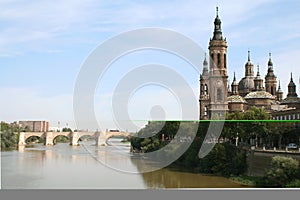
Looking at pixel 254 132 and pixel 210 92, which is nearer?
pixel 254 132

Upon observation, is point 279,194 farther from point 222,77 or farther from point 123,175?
point 222,77

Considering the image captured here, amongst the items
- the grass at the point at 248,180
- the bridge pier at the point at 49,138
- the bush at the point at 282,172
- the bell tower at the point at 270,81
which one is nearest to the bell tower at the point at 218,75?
the bell tower at the point at 270,81

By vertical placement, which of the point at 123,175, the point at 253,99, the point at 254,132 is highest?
the point at 253,99

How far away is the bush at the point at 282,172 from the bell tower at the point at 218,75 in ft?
75.0

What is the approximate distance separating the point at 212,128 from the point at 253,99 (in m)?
16.7

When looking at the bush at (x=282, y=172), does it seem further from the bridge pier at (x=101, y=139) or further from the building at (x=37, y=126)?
the building at (x=37, y=126)

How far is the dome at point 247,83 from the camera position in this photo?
50056mm

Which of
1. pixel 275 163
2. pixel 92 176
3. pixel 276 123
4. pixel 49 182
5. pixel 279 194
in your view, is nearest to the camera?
pixel 279 194

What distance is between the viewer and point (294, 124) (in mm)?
27844

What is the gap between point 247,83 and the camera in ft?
165

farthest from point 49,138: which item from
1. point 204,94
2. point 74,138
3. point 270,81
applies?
point 270,81

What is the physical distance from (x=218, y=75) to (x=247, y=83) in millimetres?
8950

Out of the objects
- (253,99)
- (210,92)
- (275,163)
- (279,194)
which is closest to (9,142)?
(210,92)

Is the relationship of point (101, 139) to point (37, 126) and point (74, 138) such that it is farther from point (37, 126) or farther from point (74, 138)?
point (37, 126)
